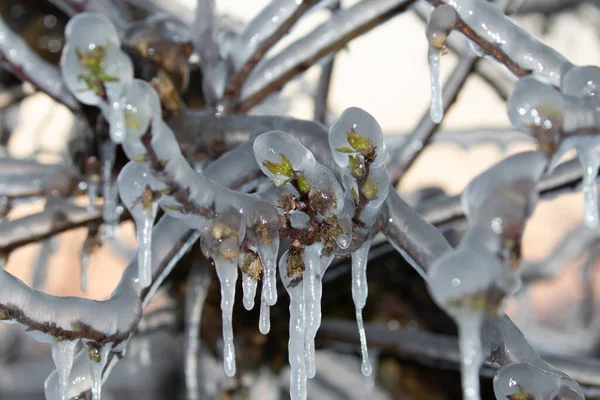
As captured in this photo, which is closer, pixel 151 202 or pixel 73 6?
pixel 151 202

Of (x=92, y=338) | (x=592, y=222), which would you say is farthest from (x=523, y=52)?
(x=92, y=338)

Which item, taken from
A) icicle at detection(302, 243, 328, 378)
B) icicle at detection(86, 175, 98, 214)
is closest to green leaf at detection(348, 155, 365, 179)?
icicle at detection(302, 243, 328, 378)

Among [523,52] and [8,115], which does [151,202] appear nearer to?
[523,52]

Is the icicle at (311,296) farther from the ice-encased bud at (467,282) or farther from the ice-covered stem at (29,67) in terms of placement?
the ice-covered stem at (29,67)

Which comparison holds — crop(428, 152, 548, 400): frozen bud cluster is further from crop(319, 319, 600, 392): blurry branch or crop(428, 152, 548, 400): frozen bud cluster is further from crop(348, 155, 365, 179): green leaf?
crop(319, 319, 600, 392): blurry branch

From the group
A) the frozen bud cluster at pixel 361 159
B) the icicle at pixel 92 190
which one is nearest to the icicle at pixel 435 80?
the frozen bud cluster at pixel 361 159
